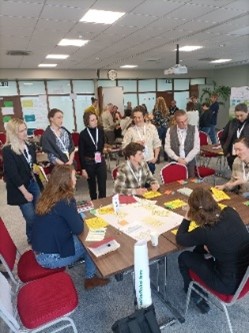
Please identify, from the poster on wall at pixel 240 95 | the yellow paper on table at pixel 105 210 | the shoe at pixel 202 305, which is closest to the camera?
the shoe at pixel 202 305

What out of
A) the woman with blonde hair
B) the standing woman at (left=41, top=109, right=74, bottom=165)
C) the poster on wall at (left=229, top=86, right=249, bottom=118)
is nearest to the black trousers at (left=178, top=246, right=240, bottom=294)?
the standing woman at (left=41, top=109, right=74, bottom=165)

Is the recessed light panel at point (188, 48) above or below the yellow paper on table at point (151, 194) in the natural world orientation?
above

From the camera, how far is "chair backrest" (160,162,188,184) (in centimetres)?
321

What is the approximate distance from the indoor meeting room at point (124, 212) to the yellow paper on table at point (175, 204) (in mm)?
Result: 19

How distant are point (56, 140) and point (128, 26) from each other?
2513mm

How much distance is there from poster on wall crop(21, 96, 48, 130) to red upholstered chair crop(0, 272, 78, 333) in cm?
937

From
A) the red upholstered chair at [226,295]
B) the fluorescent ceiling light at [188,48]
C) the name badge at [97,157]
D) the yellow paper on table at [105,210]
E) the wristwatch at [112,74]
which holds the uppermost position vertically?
the fluorescent ceiling light at [188,48]

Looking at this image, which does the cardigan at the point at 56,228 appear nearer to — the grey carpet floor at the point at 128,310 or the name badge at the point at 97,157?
the grey carpet floor at the point at 128,310

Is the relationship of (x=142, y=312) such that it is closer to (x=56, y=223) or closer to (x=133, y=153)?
(x=56, y=223)

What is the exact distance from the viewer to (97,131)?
3805 mm

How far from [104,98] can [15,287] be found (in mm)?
9488

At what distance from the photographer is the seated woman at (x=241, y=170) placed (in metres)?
2.75

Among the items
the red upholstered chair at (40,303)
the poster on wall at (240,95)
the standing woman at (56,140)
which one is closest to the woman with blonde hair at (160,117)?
the standing woman at (56,140)

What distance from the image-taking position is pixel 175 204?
243 cm
